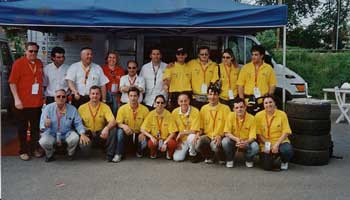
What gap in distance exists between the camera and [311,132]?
6.65 m

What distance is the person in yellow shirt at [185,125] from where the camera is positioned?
6.80 meters

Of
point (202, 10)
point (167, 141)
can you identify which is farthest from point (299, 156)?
point (202, 10)

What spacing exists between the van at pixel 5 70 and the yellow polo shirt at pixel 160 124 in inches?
180

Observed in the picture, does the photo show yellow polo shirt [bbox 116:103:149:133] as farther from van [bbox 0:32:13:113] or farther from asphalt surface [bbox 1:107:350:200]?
van [bbox 0:32:13:113]

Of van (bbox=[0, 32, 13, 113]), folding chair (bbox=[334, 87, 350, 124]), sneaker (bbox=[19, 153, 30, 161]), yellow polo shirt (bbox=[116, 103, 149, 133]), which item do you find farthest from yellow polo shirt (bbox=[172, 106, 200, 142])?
folding chair (bbox=[334, 87, 350, 124])

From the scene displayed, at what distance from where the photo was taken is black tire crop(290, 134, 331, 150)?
6652 millimetres

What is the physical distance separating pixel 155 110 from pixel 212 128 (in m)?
0.96

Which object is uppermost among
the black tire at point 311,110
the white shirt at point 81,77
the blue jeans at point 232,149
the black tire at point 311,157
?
the white shirt at point 81,77

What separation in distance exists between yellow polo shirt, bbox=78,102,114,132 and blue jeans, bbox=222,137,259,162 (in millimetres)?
1882

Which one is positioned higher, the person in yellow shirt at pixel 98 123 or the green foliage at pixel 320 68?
the green foliage at pixel 320 68

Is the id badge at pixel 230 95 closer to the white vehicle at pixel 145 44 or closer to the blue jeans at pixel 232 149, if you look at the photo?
the blue jeans at pixel 232 149

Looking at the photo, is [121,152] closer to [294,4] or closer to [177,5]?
[177,5]

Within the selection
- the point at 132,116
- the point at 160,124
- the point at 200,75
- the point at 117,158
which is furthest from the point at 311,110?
the point at 117,158

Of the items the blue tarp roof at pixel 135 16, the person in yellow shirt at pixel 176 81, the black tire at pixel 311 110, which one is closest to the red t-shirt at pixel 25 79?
the blue tarp roof at pixel 135 16
